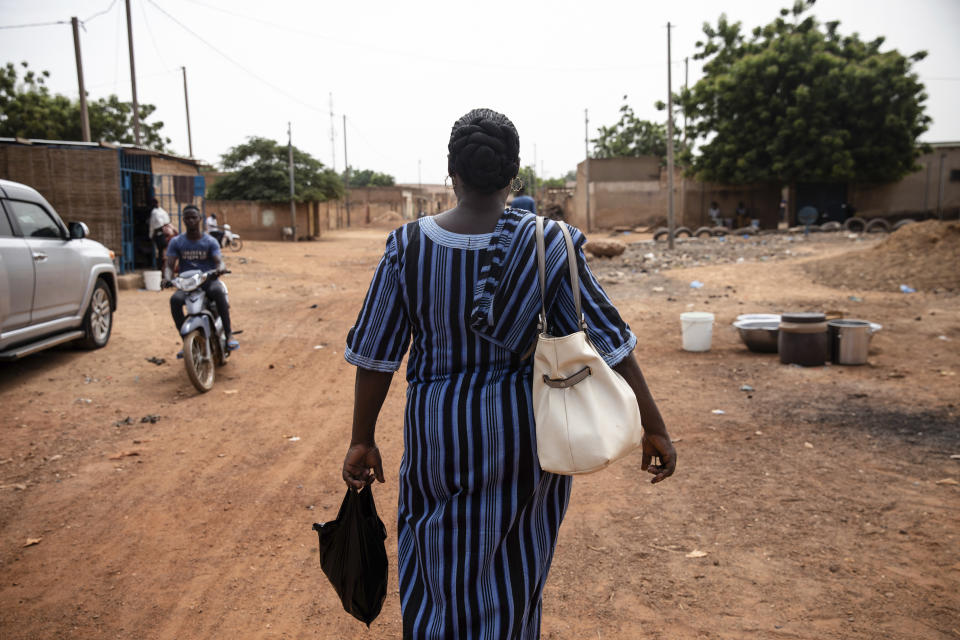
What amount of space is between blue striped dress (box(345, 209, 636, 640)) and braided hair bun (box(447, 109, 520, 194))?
4.2 inches

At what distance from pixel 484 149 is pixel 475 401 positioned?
24.6 inches

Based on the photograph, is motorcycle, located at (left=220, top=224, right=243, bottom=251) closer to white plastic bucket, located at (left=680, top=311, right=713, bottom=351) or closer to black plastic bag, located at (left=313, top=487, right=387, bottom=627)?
white plastic bucket, located at (left=680, top=311, right=713, bottom=351)

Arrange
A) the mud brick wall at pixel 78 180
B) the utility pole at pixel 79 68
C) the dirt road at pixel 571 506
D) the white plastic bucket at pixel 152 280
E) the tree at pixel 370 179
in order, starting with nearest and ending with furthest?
the dirt road at pixel 571 506, the white plastic bucket at pixel 152 280, the mud brick wall at pixel 78 180, the utility pole at pixel 79 68, the tree at pixel 370 179

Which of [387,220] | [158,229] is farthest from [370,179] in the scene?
[158,229]

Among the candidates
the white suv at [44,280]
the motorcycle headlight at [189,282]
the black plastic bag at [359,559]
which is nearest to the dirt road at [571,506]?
the white suv at [44,280]

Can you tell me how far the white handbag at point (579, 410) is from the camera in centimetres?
162

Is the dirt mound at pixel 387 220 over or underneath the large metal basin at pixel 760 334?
over

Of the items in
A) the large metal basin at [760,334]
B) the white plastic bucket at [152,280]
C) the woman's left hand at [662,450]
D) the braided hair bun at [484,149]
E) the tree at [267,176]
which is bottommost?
the large metal basin at [760,334]

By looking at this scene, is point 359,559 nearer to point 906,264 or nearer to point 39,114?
point 906,264

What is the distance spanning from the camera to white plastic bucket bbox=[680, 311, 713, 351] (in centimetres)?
793

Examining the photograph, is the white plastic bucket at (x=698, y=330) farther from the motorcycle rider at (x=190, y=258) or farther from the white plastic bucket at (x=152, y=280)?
the white plastic bucket at (x=152, y=280)

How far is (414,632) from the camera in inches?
71.6

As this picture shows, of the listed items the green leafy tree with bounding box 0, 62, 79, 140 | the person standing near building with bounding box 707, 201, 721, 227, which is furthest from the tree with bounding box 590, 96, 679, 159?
the green leafy tree with bounding box 0, 62, 79, 140

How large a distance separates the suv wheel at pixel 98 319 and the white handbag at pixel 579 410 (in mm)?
7405
